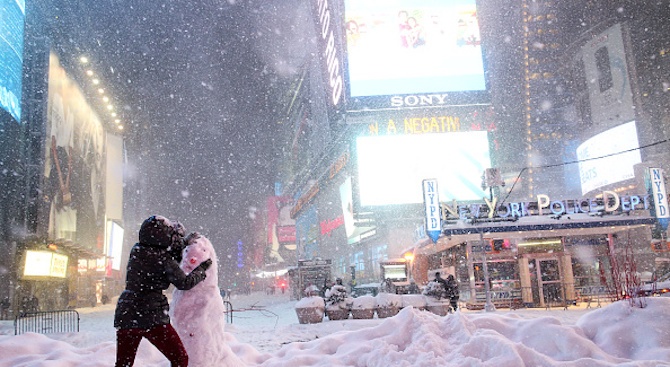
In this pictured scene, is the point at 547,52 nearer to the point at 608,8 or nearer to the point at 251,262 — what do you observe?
the point at 608,8

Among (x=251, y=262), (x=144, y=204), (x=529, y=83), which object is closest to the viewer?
(x=144, y=204)

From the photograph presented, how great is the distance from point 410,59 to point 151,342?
159 feet

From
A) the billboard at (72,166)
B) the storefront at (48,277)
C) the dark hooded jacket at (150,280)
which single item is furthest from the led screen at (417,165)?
the dark hooded jacket at (150,280)

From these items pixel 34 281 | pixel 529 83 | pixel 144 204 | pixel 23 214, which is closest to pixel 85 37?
pixel 23 214

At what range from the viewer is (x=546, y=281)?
2081 centimetres

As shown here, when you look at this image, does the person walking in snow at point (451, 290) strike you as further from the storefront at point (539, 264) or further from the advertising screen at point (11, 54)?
the advertising screen at point (11, 54)

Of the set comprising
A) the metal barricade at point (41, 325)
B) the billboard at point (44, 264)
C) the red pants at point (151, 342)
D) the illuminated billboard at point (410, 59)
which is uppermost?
the illuminated billboard at point (410, 59)

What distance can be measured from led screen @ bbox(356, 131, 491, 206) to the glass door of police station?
2750 cm

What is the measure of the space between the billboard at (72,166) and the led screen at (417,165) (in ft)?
84.0

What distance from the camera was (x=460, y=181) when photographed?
161 ft

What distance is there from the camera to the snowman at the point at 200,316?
208 inches

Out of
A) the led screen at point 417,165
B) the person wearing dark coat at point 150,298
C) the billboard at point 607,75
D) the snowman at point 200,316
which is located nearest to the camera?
the person wearing dark coat at point 150,298

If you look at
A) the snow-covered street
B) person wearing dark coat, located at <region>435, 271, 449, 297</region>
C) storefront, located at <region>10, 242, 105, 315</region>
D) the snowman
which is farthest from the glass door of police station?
storefront, located at <region>10, 242, 105, 315</region>

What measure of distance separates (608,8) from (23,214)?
80.2 m
